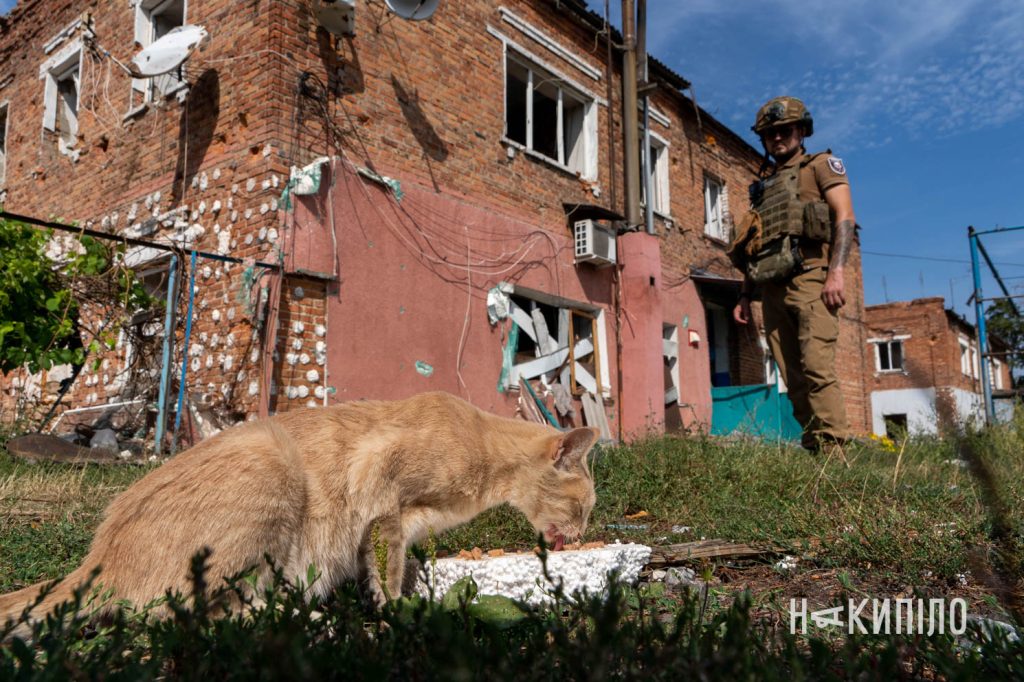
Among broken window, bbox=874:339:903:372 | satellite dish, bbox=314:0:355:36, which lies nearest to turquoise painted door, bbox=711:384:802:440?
satellite dish, bbox=314:0:355:36

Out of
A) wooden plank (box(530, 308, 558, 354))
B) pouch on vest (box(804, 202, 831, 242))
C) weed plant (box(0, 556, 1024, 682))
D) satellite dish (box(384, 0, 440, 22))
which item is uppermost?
satellite dish (box(384, 0, 440, 22))

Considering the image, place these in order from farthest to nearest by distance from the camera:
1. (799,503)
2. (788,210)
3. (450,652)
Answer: (788,210) → (799,503) → (450,652)

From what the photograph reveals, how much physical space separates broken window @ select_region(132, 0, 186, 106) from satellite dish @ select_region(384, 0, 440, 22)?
297 cm

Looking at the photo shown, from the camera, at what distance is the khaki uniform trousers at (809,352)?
5906 millimetres

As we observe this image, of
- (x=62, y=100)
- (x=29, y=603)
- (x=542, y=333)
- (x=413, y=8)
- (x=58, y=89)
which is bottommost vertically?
(x=29, y=603)

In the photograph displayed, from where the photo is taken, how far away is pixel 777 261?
20.1ft

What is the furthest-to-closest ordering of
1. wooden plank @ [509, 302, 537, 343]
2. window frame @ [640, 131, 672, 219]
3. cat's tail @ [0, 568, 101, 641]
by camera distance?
1. window frame @ [640, 131, 672, 219]
2. wooden plank @ [509, 302, 537, 343]
3. cat's tail @ [0, 568, 101, 641]

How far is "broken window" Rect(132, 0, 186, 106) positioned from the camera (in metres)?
8.87

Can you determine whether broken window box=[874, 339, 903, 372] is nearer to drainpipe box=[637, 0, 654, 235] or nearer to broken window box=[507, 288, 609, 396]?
drainpipe box=[637, 0, 654, 235]

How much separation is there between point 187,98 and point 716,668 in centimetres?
909

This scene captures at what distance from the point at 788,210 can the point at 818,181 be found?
46 cm

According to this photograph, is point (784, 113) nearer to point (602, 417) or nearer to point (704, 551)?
point (704, 551)

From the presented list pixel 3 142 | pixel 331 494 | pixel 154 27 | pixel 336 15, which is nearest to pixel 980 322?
pixel 336 15

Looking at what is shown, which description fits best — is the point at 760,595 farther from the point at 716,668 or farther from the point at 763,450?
the point at 763,450
